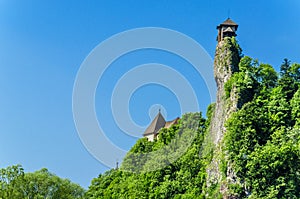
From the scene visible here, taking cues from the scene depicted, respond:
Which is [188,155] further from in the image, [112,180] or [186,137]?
[112,180]

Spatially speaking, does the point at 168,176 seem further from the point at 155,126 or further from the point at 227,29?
the point at 155,126

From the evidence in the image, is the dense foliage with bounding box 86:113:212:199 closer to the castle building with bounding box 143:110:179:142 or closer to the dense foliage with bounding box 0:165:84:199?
the dense foliage with bounding box 0:165:84:199

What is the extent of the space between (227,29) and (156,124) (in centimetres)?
1963

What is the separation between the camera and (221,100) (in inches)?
1303

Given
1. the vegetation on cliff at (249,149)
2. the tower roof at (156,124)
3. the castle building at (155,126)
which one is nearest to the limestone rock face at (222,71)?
the vegetation on cliff at (249,149)

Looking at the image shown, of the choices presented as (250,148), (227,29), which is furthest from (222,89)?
(250,148)

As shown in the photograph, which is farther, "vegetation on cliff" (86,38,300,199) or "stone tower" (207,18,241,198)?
"stone tower" (207,18,241,198)

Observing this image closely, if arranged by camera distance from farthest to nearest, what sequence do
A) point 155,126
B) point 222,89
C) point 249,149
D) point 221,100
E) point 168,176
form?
point 155,126, point 168,176, point 222,89, point 221,100, point 249,149

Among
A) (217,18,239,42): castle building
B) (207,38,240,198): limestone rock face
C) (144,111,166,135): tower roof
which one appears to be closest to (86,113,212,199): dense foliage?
(207,38,240,198): limestone rock face

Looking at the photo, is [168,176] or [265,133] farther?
[168,176]

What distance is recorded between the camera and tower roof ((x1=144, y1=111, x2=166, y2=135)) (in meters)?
52.1

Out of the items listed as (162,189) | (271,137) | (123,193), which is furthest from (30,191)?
(271,137)

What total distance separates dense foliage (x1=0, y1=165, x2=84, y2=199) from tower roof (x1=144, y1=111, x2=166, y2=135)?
43.5ft

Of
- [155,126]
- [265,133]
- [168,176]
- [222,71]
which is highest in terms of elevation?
[155,126]
